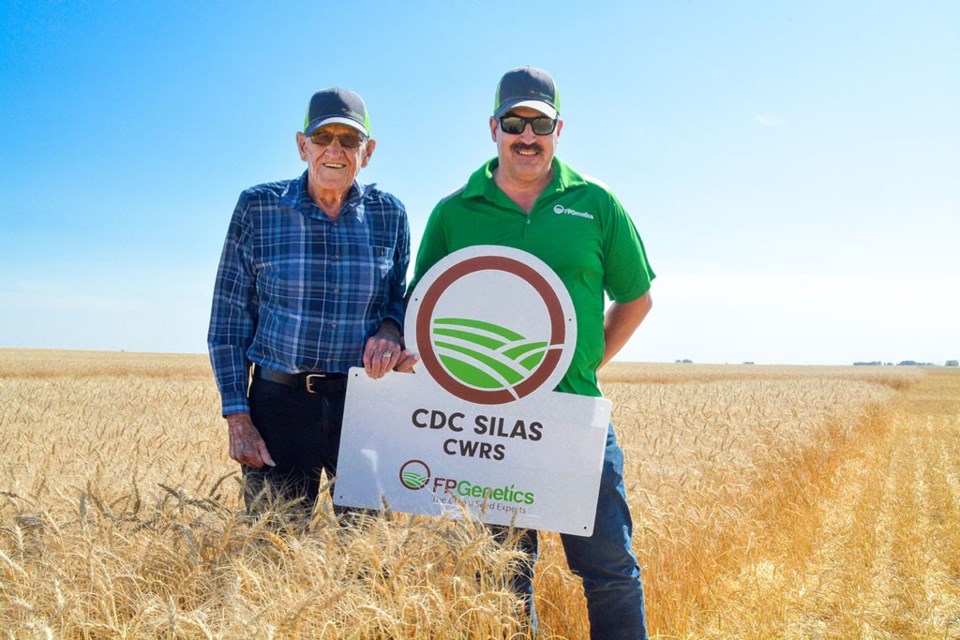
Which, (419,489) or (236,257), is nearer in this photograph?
(419,489)

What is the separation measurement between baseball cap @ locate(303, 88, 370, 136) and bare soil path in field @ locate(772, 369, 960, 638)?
11.7 feet

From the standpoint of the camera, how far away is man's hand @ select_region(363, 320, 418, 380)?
2693mm

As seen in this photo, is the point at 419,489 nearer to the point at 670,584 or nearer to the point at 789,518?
the point at 670,584

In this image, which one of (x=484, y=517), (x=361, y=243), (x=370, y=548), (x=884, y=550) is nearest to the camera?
(x=370, y=548)

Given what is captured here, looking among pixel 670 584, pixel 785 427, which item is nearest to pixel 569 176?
pixel 670 584

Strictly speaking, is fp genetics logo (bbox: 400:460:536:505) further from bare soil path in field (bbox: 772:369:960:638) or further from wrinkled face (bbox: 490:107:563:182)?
bare soil path in field (bbox: 772:369:960:638)

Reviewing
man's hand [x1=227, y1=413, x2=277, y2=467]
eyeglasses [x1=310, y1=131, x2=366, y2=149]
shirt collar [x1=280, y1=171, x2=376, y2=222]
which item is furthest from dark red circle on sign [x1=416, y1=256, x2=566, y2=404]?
man's hand [x1=227, y1=413, x2=277, y2=467]

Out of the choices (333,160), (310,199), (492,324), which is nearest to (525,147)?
(492,324)

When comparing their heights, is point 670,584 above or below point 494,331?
below

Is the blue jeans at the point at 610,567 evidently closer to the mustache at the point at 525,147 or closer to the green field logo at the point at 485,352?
the green field logo at the point at 485,352

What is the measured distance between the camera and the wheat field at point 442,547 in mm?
2201

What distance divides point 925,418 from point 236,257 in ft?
65.9

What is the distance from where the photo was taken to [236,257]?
300 centimetres

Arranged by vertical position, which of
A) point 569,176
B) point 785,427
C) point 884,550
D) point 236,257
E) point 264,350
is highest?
point 569,176
